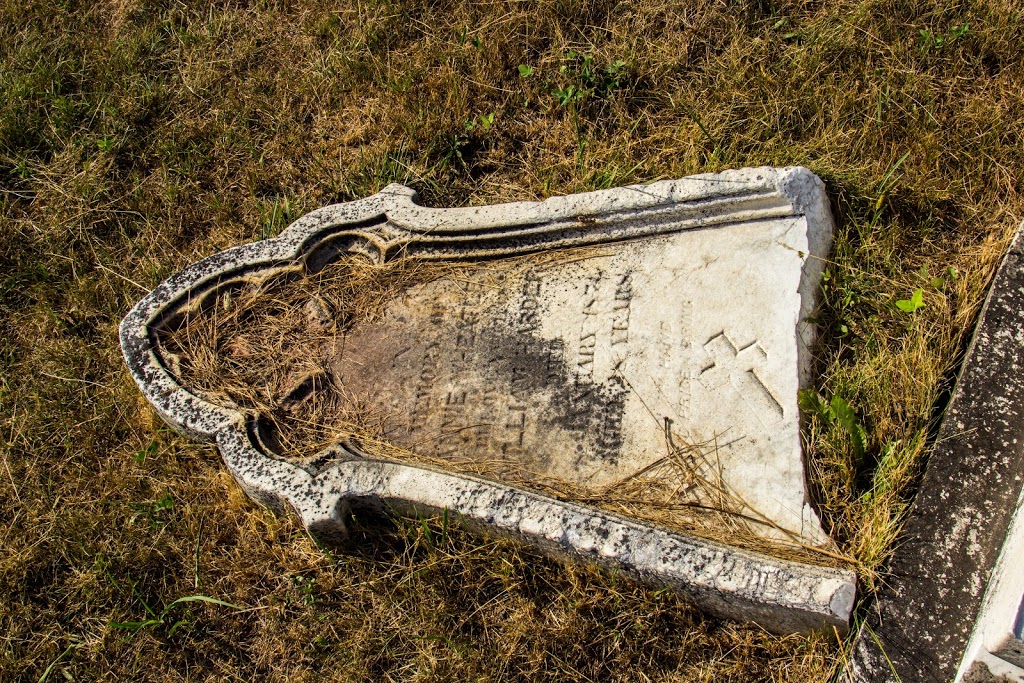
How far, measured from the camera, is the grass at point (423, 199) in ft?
8.67

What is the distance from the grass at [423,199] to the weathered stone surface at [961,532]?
0.27 feet

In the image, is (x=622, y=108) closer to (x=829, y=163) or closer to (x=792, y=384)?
(x=829, y=163)

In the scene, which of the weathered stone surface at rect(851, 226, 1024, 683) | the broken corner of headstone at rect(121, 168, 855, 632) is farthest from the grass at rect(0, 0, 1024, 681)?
the broken corner of headstone at rect(121, 168, 855, 632)

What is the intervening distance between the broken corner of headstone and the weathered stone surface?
0.20 meters

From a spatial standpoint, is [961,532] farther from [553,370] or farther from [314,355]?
[314,355]

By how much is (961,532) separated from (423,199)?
234 centimetres

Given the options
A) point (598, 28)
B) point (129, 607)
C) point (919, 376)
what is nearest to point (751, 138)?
point (598, 28)

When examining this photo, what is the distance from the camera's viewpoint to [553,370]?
9.02ft

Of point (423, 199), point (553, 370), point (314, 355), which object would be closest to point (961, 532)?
point (553, 370)

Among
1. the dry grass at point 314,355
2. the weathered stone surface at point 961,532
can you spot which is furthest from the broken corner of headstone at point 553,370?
the weathered stone surface at point 961,532

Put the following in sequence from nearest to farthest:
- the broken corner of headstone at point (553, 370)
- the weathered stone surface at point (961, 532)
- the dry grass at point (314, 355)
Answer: the weathered stone surface at point (961, 532) → the broken corner of headstone at point (553, 370) → the dry grass at point (314, 355)

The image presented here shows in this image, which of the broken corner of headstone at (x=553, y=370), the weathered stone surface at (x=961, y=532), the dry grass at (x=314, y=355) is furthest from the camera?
the dry grass at (x=314, y=355)

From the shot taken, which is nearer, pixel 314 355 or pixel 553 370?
pixel 553 370

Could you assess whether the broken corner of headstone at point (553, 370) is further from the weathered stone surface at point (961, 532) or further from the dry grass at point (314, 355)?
the weathered stone surface at point (961, 532)
